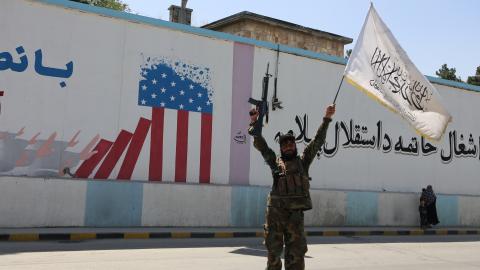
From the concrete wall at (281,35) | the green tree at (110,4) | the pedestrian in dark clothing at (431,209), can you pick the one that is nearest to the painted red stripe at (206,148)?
the pedestrian in dark clothing at (431,209)

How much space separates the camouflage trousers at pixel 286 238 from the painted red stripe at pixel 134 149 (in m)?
9.11

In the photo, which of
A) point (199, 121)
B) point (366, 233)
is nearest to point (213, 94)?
point (199, 121)

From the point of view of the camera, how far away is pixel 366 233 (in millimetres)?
16188

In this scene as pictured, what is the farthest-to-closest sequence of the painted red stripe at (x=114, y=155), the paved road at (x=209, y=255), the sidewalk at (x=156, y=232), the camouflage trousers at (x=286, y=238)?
the painted red stripe at (x=114, y=155), the sidewalk at (x=156, y=232), the paved road at (x=209, y=255), the camouflage trousers at (x=286, y=238)

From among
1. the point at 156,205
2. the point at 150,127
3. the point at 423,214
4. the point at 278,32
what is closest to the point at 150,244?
the point at 156,205

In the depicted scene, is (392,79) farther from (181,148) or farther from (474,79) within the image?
(474,79)

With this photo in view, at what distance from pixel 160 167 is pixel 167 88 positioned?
2.05 meters

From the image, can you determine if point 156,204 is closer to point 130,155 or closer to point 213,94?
point 130,155

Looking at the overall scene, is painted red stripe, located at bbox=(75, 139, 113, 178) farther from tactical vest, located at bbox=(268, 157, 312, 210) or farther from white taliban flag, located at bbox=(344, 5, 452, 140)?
tactical vest, located at bbox=(268, 157, 312, 210)

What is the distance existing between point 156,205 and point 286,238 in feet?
29.3

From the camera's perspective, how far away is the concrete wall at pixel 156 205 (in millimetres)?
12656

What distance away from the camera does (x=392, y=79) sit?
7.59 meters

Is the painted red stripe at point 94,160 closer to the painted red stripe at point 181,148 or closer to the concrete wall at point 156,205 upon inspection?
the concrete wall at point 156,205

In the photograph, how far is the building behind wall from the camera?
33562 mm
